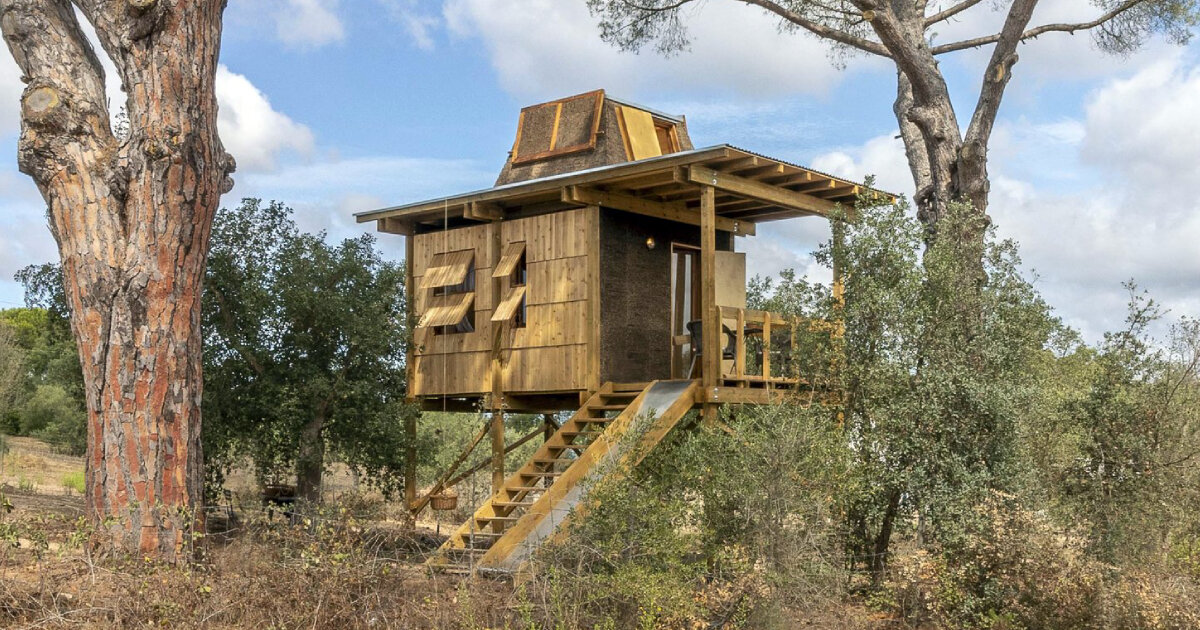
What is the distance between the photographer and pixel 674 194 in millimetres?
15055

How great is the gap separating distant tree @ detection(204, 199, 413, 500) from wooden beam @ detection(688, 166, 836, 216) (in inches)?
197

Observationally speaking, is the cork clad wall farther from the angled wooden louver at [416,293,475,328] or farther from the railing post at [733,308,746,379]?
the angled wooden louver at [416,293,475,328]

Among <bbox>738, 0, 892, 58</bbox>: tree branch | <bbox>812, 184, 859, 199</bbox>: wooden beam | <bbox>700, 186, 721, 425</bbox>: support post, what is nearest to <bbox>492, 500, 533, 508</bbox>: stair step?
<bbox>700, 186, 721, 425</bbox>: support post

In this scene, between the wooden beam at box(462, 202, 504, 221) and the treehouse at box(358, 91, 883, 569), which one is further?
the wooden beam at box(462, 202, 504, 221)

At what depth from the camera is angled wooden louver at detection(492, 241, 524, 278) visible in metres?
14.8

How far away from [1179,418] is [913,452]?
2.51 meters

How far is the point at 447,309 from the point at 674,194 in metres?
3.59

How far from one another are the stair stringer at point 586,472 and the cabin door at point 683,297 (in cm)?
322

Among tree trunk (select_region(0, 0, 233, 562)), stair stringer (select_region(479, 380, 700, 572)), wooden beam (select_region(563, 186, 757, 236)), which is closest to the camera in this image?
tree trunk (select_region(0, 0, 233, 562))

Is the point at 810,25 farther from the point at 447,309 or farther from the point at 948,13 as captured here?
the point at 447,309

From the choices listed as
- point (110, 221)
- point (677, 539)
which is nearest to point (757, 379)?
point (677, 539)

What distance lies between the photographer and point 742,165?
13055mm

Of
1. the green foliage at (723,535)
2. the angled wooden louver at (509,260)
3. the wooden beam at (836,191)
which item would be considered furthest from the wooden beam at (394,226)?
the green foliage at (723,535)

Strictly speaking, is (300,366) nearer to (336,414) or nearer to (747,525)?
(336,414)
